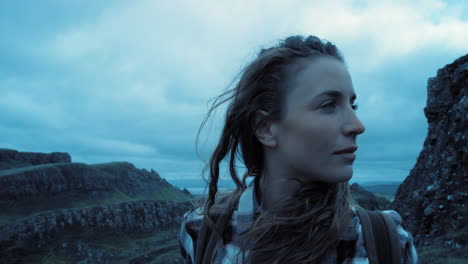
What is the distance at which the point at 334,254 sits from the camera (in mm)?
2234

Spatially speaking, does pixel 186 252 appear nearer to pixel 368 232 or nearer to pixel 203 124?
pixel 203 124

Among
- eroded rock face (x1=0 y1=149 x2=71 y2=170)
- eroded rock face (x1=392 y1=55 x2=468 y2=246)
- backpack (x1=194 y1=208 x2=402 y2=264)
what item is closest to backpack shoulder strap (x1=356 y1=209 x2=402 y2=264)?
backpack (x1=194 y1=208 x2=402 y2=264)

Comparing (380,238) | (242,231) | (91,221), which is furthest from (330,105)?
(91,221)

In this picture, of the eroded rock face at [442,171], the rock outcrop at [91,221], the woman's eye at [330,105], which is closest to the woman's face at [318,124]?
the woman's eye at [330,105]

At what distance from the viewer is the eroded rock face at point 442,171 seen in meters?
9.08

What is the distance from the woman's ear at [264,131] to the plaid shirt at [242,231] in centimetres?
40

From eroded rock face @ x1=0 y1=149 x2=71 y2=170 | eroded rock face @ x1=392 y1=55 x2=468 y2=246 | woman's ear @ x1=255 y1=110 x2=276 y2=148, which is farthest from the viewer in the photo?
eroded rock face @ x1=0 y1=149 x2=71 y2=170

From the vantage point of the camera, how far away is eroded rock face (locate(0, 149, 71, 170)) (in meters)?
65.4

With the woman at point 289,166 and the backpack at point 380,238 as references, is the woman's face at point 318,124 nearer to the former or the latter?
the woman at point 289,166

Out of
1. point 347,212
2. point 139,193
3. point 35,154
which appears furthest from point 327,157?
point 35,154

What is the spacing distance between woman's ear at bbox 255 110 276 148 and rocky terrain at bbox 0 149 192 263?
1709cm

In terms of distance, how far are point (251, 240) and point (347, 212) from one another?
2.26ft

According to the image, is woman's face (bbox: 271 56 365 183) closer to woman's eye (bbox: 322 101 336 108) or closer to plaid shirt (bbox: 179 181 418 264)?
woman's eye (bbox: 322 101 336 108)

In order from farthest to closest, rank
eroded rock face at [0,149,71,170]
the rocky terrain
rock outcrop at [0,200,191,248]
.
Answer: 1. eroded rock face at [0,149,71,170]
2. rock outcrop at [0,200,191,248]
3. the rocky terrain
